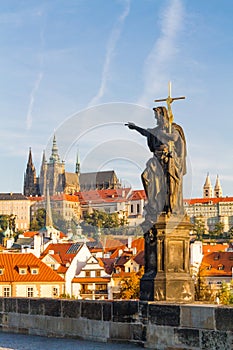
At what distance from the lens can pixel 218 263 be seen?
202 ft

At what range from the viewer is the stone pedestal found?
9008 millimetres

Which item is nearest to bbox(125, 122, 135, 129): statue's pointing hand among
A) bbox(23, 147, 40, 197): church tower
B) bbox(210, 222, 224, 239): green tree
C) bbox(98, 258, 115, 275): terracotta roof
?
bbox(98, 258, 115, 275): terracotta roof

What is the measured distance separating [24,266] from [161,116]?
3615 cm

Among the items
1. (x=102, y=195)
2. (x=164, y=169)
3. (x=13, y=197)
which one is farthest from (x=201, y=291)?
(x=13, y=197)

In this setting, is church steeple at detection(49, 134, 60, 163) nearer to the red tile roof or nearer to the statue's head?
the statue's head

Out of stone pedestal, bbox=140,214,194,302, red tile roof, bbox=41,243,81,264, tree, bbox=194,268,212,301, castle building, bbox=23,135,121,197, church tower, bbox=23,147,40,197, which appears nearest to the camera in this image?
stone pedestal, bbox=140,214,194,302

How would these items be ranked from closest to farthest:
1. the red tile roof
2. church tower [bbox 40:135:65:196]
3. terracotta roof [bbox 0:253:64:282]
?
church tower [bbox 40:135:65:196], terracotta roof [bbox 0:253:64:282], the red tile roof

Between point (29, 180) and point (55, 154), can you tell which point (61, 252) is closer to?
point (55, 154)

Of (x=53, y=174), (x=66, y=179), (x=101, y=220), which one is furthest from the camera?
(x=53, y=174)

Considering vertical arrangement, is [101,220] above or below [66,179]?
below

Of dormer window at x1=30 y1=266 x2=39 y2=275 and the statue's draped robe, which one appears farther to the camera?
dormer window at x1=30 y1=266 x2=39 y2=275

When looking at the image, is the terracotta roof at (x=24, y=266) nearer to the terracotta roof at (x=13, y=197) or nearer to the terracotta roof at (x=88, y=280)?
the terracotta roof at (x=88, y=280)

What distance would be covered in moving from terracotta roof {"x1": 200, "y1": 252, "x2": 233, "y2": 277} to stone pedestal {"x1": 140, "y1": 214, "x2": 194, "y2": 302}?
50.1 m

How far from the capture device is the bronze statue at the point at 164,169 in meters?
9.18
